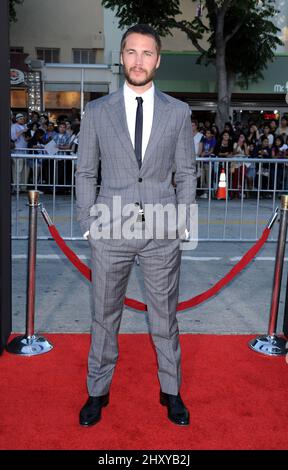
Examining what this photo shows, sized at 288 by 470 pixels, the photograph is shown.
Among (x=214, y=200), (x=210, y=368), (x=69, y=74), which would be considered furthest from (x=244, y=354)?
(x=69, y=74)

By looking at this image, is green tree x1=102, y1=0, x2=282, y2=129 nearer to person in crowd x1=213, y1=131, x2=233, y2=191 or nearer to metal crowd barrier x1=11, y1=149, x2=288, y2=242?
person in crowd x1=213, y1=131, x2=233, y2=191

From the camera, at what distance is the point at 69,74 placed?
23.3m

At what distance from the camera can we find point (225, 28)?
64.1ft

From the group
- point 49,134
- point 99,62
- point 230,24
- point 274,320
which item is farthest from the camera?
point 99,62

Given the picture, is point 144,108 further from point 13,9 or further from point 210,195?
point 13,9

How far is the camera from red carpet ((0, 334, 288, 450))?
3.17m

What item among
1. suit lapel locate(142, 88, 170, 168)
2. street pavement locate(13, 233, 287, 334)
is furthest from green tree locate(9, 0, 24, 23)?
suit lapel locate(142, 88, 170, 168)

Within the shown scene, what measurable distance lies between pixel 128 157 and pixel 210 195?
20.8 feet

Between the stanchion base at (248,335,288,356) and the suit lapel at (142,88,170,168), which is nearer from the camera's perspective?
the suit lapel at (142,88,170,168)

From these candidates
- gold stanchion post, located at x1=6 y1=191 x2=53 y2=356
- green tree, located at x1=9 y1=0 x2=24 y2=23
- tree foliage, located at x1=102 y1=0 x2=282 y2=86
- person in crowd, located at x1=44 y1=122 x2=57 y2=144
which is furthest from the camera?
green tree, located at x1=9 y1=0 x2=24 y2=23

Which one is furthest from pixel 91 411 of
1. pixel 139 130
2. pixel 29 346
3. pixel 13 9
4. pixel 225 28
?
pixel 13 9
